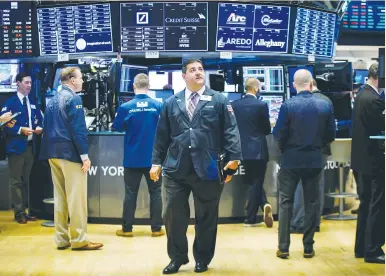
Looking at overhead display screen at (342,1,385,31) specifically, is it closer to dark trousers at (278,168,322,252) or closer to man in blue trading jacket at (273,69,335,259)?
man in blue trading jacket at (273,69,335,259)

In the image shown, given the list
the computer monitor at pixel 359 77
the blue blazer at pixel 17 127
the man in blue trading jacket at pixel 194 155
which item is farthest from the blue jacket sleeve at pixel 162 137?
the computer monitor at pixel 359 77

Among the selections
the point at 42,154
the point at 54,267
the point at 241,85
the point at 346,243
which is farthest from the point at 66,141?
the point at 241,85

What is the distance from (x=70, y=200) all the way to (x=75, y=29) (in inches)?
128

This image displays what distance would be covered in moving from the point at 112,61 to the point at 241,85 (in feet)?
6.23

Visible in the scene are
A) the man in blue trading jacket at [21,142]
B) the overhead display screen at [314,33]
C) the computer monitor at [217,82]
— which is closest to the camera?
the man in blue trading jacket at [21,142]

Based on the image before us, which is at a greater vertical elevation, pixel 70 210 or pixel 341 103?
pixel 341 103

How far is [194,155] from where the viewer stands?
5.34 metres

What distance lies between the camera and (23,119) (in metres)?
8.59

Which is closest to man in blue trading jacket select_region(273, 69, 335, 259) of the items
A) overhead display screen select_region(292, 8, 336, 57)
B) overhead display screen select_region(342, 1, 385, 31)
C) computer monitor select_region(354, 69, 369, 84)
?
overhead display screen select_region(292, 8, 336, 57)

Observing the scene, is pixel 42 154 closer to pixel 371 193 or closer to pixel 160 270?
pixel 160 270

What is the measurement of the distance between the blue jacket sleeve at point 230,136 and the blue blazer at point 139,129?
1.92 meters

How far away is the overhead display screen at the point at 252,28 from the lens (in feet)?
29.3

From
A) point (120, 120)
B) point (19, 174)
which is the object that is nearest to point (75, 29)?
point (19, 174)

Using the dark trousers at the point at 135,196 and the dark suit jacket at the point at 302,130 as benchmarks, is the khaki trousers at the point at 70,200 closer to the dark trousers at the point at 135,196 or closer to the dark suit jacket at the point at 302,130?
the dark trousers at the point at 135,196
